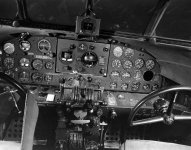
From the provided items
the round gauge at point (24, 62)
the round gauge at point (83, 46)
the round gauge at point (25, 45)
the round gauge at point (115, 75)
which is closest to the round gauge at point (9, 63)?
the round gauge at point (24, 62)

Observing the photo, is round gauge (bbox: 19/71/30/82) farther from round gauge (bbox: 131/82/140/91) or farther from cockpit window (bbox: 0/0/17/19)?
round gauge (bbox: 131/82/140/91)

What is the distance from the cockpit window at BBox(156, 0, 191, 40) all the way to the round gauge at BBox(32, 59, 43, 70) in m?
1.62

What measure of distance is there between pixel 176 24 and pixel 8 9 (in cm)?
198

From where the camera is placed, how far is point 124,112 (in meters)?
3.65

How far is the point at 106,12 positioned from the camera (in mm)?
3385

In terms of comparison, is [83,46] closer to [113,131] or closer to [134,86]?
[134,86]

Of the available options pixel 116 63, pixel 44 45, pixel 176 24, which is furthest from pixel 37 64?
pixel 176 24

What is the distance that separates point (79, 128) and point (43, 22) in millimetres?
1384

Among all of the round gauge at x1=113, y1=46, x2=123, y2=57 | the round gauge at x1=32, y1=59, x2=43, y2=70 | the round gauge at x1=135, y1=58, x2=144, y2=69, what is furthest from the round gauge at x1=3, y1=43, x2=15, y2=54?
the round gauge at x1=135, y1=58, x2=144, y2=69

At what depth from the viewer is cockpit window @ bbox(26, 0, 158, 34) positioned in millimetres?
3221

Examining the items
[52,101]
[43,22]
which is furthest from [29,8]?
[52,101]

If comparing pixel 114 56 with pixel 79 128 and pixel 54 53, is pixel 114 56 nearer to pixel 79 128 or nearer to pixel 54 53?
pixel 54 53

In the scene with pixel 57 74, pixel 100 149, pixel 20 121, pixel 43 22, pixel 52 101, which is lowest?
pixel 100 149

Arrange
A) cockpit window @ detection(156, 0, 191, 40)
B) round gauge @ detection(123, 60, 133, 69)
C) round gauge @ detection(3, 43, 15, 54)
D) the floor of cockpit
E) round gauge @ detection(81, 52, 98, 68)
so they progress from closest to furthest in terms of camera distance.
Result: cockpit window @ detection(156, 0, 191, 40) < the floor of cockpit < round gauge @ detection(3, 43, 15, 54) < round gauge @ detection(81, 52, 98, 68) < round gauge @ detection(123, 60, 133, 69)
